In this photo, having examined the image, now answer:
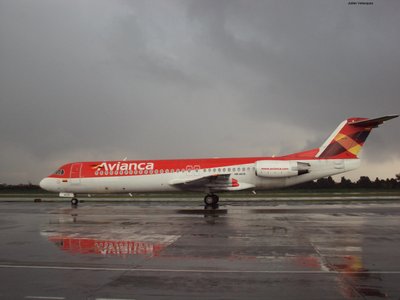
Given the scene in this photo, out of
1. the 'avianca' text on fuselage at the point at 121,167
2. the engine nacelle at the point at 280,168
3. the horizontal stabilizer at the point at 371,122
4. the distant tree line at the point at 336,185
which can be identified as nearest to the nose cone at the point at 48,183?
the 'avianca' text on fuselage at the point at 121,167

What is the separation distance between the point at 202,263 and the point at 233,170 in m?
20.6

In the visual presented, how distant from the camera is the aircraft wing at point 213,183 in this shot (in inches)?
1078

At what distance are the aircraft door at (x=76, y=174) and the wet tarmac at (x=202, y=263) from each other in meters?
17.0

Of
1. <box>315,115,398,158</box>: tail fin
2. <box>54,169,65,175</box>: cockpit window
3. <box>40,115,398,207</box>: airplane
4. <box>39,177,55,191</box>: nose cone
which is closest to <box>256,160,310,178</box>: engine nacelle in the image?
<box>40,115,398,207</box>: airplane

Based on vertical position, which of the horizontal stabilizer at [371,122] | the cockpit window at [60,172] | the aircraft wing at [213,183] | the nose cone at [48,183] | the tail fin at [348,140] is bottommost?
the aircraft wing at [213,183]

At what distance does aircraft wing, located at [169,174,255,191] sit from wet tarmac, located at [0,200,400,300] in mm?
13152

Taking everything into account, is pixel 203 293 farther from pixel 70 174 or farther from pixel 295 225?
pixel 70 174

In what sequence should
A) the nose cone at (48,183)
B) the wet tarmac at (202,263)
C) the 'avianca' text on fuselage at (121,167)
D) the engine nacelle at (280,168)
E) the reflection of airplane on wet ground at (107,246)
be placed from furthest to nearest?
1. the nose cone at (48,183)
2. the 'avianca' text on fuselage at (121,167)
3. the engine nacelle at (280,168)
4. the reflection of airplane on wet ground at (107,246)
5. the wet tarmac at (202,263)

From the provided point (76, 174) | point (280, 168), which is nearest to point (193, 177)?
point (280, 168)

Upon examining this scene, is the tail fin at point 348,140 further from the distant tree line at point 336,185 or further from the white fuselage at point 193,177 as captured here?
the distant tree line at point 336,185

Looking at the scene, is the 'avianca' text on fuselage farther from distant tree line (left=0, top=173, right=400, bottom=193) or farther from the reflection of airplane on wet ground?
distant tree line (left=0, top=173, right=400, bottom=193)

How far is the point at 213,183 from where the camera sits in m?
27.9

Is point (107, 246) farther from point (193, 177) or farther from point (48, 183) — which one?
point (48, 183)

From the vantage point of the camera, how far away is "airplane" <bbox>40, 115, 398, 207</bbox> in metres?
27.6
